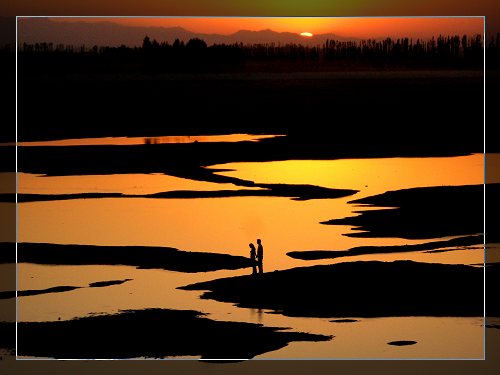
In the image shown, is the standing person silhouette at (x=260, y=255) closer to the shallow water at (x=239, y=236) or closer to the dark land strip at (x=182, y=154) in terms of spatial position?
the shallow water at (x=239, y=236)

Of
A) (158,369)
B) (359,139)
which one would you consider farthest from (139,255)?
(359,139)

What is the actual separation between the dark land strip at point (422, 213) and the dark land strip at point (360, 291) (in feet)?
1.21

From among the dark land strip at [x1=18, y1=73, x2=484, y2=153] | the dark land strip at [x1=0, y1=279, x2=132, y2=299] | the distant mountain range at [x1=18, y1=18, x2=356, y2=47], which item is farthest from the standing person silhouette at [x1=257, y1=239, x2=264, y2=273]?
the distant mountain range at [x1=18, y1=18, x2=356, y2=47]

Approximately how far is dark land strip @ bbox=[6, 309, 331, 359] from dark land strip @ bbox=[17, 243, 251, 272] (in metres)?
0.48

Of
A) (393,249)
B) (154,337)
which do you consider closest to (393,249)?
(393,249)

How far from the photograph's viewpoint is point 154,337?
9648 millimetres

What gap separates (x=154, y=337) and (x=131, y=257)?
0.80m

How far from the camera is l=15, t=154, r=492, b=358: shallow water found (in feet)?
31.3

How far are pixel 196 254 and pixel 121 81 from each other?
1775 mm

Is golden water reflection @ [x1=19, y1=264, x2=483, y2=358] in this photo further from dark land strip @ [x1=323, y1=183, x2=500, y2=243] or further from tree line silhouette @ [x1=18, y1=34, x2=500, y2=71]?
tree line silhouette @ [x1=18, y1=34, x2=500, y2=71]

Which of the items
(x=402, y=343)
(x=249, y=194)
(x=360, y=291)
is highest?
(x=249, y=194)

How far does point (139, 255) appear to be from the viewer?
33.2ft

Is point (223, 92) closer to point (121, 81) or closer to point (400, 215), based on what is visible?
point (121, 81)

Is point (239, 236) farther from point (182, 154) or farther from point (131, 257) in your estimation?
point (182, 154)
